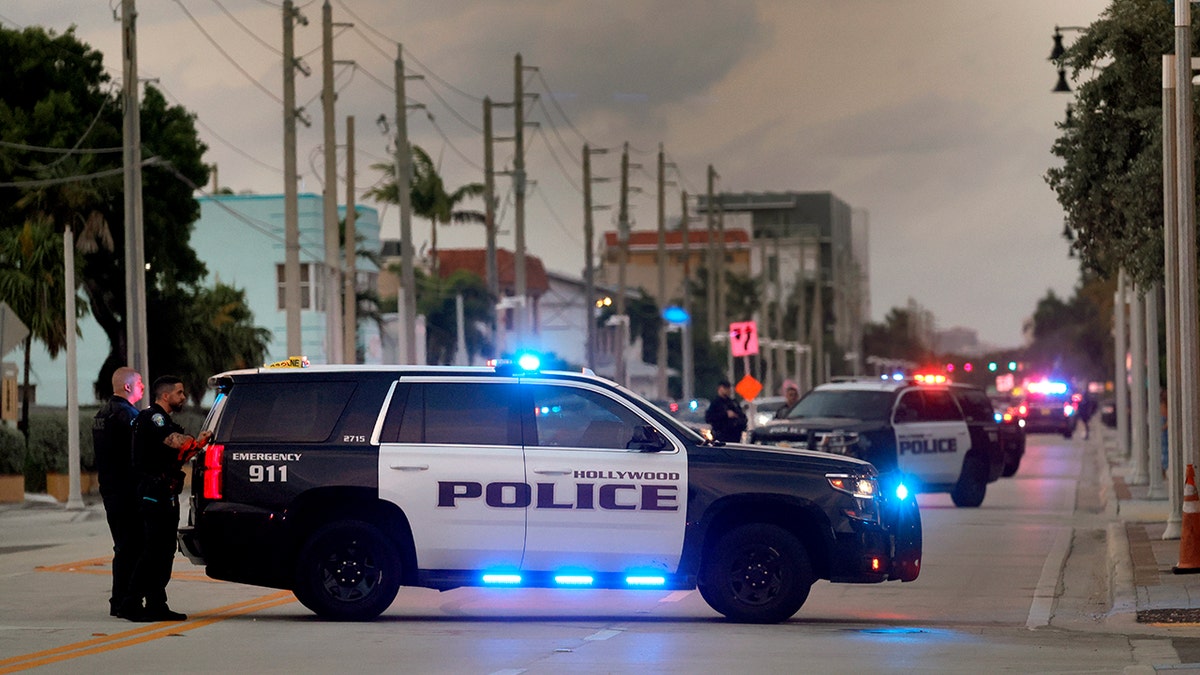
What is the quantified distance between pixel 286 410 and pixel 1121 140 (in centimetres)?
1266

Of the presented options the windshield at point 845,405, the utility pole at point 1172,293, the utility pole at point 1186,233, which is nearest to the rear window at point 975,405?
the windshield at point 845,405

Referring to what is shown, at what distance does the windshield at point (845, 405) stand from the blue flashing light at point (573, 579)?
14.8 m

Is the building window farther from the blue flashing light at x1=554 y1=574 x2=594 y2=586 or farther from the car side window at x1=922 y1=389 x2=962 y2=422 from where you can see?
the blue flashing light at x1=554 y1=574 x2=594 y2=586

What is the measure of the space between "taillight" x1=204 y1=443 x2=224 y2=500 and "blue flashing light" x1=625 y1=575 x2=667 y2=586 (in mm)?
3128

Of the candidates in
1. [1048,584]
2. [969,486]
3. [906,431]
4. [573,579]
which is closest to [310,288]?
[969,486]

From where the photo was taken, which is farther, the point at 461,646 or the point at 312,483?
the point at 312,483

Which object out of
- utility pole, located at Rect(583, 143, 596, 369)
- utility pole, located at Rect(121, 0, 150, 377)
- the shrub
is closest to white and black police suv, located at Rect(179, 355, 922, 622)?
utility pole, located at Rect(121, 0, 150, 377)

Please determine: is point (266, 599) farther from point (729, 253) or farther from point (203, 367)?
point (729, 253)

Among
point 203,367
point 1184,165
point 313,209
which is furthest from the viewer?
point 313,209

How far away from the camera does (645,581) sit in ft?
47.0

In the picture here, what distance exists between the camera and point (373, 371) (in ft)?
47.6

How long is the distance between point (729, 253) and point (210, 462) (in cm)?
16962

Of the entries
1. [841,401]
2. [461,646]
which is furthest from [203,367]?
[461,646]

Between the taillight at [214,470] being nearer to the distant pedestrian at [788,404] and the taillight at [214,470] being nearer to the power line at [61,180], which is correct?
the distant pedestrian at [788,404]
